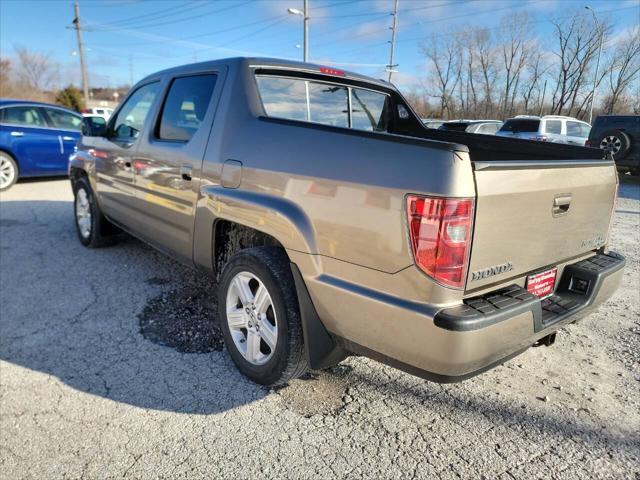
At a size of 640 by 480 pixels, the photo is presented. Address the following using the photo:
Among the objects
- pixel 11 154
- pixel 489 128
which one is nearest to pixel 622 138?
pixel 489 128

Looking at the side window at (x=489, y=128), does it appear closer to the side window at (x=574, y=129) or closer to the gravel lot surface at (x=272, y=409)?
the side window at (x=574, y=129)

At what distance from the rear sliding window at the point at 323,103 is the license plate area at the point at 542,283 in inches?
72.3

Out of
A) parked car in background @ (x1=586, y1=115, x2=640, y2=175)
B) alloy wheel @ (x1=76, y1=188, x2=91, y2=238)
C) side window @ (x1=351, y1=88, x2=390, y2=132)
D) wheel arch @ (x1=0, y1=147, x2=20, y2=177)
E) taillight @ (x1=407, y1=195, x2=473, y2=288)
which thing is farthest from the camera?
parked car in background @ (x1=586, y1=115, x2=640, y2=175)

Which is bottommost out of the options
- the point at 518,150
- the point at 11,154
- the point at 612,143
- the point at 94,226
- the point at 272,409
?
the point at 272,409

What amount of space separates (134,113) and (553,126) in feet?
48.7

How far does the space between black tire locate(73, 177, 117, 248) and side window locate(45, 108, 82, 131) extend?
5.17 metres

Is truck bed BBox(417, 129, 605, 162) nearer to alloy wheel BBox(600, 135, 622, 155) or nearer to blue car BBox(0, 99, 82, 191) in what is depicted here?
blue car BBox(0, 99, 82, 191)

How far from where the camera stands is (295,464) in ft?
6.88

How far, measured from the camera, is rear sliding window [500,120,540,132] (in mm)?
14531

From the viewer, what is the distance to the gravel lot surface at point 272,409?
2.09 meters

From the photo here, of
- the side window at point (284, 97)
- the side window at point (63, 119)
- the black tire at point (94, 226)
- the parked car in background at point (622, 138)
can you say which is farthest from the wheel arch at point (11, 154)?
the parked car in background at point (622, 138)

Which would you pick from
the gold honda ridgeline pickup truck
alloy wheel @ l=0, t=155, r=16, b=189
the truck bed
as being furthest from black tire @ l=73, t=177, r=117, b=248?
alloy wheel @ l=0, t=155, r=16, b=189

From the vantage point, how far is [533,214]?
6.84 ft

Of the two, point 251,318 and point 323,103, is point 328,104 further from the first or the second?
point 251,318
